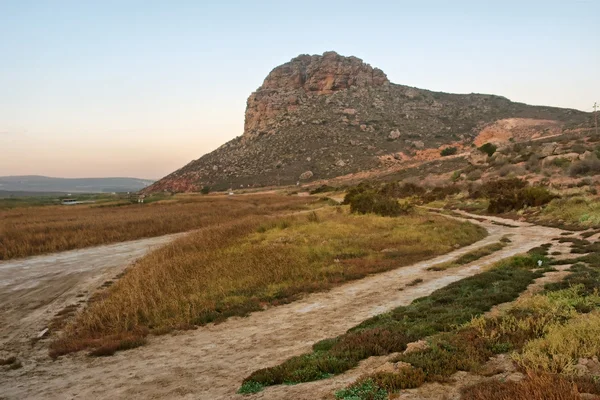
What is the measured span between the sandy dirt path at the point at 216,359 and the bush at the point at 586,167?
126 ft

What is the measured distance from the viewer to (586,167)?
45.1 m

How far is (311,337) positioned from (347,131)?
112838 millimetres

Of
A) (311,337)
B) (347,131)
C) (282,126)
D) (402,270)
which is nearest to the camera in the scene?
(311,337)

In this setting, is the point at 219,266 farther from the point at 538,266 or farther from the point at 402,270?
the point at 538,266

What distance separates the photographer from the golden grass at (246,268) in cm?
1413

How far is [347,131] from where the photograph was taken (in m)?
120

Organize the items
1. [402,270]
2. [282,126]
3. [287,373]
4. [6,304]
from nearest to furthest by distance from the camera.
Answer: [287,373] → [6,304] → [402,270] → [282,126]

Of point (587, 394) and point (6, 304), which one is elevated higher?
point (587, 394)

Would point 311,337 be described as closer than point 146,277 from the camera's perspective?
Yes

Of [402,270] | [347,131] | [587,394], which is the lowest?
[402,270]

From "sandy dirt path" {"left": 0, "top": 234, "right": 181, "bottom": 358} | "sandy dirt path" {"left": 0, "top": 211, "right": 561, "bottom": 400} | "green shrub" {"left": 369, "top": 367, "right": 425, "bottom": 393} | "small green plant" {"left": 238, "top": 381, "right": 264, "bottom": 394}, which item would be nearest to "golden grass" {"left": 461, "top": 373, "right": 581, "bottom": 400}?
"green shrub" {"left": 369, "top": 367, "right": 425, "bottom": 393}

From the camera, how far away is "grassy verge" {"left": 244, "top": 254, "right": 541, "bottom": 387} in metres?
7.77

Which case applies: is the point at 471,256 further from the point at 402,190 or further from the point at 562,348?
the point at 402,190

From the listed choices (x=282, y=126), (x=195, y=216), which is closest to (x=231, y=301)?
(x=195, y=216)
